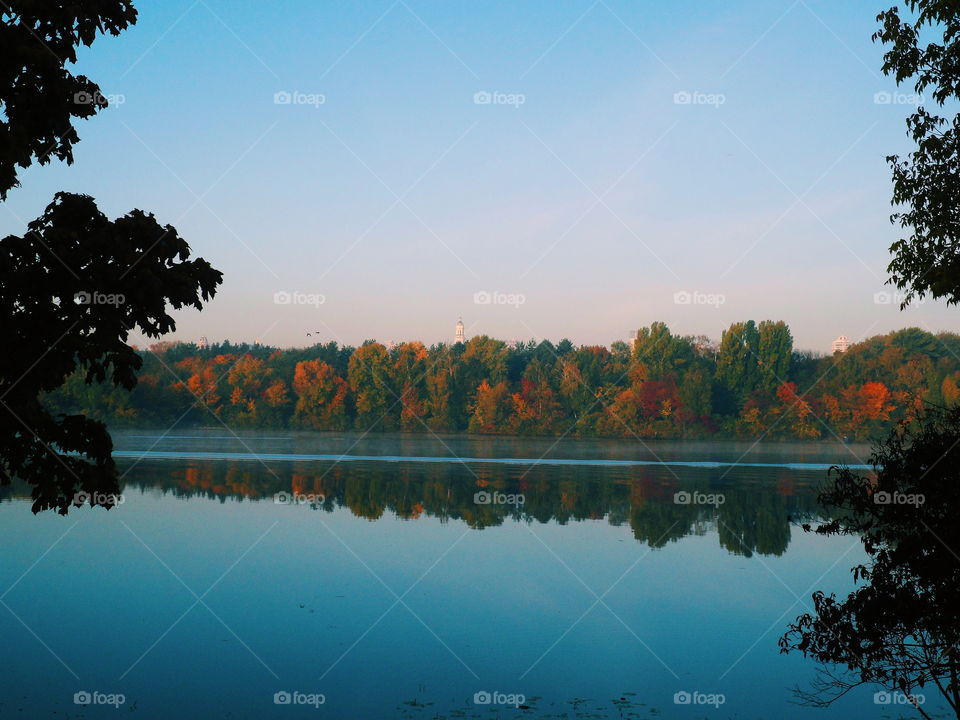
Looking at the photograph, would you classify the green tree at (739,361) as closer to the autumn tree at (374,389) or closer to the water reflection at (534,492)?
the autumn tree at (374,389)

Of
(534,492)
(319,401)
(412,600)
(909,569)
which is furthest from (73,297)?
(319,401)

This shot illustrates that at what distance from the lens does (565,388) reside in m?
84.3

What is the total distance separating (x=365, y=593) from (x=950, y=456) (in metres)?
10.8

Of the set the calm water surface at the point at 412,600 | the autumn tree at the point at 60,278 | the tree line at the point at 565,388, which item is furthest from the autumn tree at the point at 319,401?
the autumn tree at the point at 60,278

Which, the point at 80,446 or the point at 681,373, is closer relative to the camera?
the point at 80,446

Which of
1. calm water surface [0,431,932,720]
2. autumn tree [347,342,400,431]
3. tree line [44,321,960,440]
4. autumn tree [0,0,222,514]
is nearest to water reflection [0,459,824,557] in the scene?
calm water surface [0,431,932,720]

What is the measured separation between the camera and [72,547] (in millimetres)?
20000

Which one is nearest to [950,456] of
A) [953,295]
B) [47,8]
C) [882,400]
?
[953,295]

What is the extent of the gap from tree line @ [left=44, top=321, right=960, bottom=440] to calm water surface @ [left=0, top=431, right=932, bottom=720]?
45.3 meters

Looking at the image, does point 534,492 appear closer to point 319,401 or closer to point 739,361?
point 739,361

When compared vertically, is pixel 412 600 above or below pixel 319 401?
below

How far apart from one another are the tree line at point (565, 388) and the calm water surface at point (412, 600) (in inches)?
1783

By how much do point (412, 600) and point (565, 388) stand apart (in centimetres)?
6933

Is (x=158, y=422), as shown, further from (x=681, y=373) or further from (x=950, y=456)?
(x=950, y=456)
